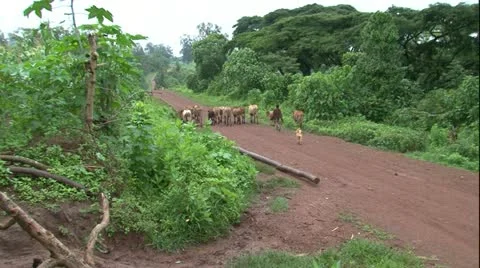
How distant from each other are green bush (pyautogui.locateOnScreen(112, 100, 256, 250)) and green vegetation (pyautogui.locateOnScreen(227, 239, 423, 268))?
85 cm

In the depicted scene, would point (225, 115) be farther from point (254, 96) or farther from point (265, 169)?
point (265, 169)

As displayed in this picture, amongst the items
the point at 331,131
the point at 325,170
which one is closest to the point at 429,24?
the point at 325,170

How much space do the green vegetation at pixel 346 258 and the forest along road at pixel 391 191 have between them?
1.09 ft

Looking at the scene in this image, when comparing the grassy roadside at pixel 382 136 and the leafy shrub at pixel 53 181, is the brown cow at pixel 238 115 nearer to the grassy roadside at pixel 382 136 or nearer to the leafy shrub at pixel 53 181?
the grassy roadside at pixel 382 136

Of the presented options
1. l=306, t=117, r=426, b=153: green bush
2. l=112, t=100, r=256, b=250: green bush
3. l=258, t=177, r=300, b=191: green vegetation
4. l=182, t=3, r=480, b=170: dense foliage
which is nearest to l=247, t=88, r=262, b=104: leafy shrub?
l=182, t=3, r=480, b=170: dense foliage

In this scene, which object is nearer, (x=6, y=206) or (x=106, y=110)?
(x=6, y=206)

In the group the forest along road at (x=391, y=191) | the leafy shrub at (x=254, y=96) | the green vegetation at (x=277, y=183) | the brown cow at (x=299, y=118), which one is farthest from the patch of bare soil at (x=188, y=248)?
the leafy shrub at (x=254, y=96)

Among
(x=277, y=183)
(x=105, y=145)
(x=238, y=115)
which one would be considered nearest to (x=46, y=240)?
(x=105, y=145)

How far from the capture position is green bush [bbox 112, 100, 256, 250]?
212 inches

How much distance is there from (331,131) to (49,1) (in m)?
10.7

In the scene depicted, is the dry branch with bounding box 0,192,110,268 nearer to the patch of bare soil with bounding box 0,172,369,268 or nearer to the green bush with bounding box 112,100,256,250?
the patch of bare soil with bounding box 0,172,369,268

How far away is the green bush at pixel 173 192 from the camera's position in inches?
212

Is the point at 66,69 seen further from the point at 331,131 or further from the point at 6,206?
the point at 331,131

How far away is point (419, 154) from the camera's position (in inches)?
125
